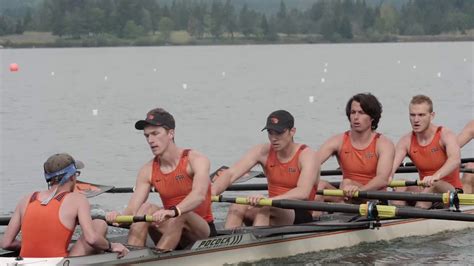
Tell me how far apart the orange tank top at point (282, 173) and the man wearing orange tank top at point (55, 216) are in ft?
9.14

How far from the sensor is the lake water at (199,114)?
1900 centimetres

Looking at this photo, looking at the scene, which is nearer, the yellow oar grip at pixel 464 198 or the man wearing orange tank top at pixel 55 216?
the man wearing orange tank top at pixel 55 216

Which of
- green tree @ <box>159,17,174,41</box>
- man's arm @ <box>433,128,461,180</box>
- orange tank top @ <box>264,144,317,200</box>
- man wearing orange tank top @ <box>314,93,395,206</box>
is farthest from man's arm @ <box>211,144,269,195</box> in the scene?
green tree @ <box>159,17,174,41</box>

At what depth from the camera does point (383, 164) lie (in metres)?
12.6

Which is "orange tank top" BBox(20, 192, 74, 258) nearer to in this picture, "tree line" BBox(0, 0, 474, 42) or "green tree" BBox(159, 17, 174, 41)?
"tree line" BBox(0, 0, 474, 42)

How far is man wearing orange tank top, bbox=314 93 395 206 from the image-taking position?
1243cm

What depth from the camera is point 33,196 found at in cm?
936

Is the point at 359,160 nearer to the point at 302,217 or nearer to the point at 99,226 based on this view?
the point at 302,217

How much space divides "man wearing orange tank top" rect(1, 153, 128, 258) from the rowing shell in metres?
0.12

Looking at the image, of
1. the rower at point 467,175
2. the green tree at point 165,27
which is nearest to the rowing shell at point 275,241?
the rower at point 467,175

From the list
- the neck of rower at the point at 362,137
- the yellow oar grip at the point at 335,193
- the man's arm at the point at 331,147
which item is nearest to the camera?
the yellow oar grip at the point at 335,193

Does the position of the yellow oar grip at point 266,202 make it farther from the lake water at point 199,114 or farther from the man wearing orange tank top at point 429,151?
the man wearing orange tank top at point 429,151

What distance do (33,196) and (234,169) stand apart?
A: 3.01 m

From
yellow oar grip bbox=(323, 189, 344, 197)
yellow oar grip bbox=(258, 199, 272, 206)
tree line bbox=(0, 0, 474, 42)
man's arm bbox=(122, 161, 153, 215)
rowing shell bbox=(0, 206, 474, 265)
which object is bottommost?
rowing shell bbox=(0, 206, 474, 265)
